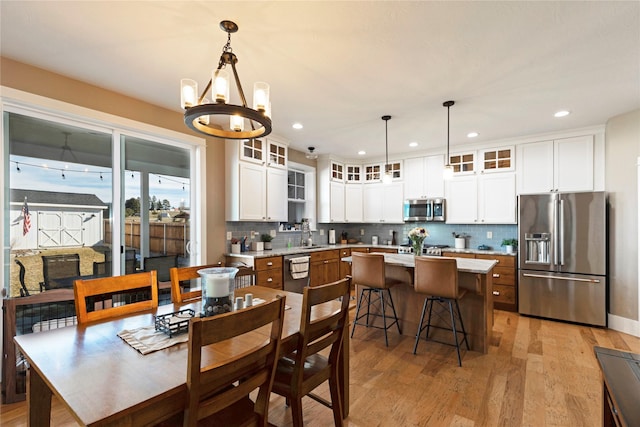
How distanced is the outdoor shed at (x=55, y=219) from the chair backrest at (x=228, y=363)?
91.8 inches

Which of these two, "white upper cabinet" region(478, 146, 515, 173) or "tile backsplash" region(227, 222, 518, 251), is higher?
"white upper cabinet" region(478, 146, 515, 173)

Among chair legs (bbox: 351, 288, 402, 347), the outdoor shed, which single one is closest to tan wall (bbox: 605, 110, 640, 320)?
chair legs (bbox: 351, 288, 402, 347)

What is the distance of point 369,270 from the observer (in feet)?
10.8

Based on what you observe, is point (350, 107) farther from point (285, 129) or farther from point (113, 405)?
point (113, 405)

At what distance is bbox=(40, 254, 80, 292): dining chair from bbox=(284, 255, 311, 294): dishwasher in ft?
7.95

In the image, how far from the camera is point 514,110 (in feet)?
11.6

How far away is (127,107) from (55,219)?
128 cm

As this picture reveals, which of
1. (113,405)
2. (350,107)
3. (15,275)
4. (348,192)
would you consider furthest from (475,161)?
(15,275)

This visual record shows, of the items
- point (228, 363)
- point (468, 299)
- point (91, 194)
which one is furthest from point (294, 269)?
point (228, 363)

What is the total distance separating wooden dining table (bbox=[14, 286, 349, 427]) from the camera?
3.10 ft

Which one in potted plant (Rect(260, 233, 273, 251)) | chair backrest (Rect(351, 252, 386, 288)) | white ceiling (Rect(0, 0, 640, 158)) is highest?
white ceiling (Rect(0, 0, 640, 158))

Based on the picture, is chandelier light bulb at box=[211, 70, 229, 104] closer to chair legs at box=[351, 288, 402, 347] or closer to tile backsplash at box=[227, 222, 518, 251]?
chair legs at box=[351, 288, 402, 347]

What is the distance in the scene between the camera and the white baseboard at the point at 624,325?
3523mm

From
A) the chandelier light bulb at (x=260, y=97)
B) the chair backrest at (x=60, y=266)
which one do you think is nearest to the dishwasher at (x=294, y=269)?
the chair backrest at (x=60, y=266)
